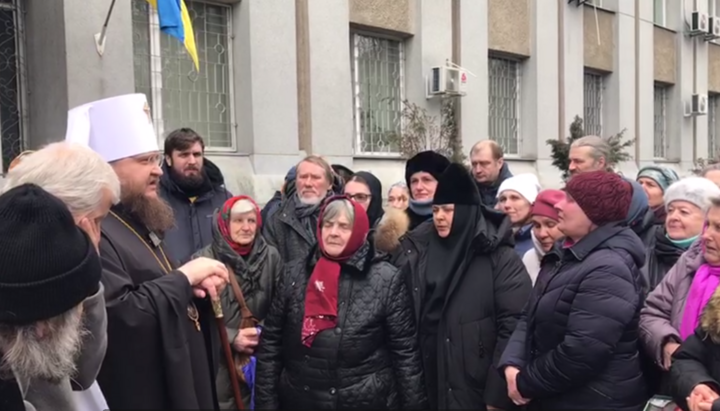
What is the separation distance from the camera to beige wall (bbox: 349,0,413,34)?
872cm

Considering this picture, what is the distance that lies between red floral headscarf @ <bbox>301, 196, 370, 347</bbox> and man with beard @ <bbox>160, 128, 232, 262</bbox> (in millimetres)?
1698

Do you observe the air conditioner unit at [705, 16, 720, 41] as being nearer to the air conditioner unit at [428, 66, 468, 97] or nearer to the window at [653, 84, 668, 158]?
the window at [653, 84, 668, 158]

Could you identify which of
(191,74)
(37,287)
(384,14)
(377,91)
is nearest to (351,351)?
(37,287)

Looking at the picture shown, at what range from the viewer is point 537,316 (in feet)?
9.87

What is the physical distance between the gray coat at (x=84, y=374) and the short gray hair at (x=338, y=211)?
5.71 feet

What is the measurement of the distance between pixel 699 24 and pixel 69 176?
1652cm

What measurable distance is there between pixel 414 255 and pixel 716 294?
4.97 feet

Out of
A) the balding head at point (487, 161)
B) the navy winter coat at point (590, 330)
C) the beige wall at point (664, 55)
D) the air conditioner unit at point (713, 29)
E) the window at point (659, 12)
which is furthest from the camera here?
the air conditioner unit at point (713, 29)

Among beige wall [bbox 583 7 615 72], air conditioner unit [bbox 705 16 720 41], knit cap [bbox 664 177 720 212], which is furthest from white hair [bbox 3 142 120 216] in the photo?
air conditioner unit [bbox 705 16 720 41]

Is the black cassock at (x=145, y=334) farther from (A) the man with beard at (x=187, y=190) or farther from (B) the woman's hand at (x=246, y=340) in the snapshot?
(A) the man with beard at (x=187, y=190)

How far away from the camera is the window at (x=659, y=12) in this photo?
1506 centimetres

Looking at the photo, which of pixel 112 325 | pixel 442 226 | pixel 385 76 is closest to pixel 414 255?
pixel 442 226

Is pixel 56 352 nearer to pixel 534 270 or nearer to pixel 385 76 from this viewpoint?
Result: pixel 534 270

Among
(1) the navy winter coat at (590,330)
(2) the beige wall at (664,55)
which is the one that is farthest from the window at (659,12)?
(1) the navy winter coat at (590,330)
